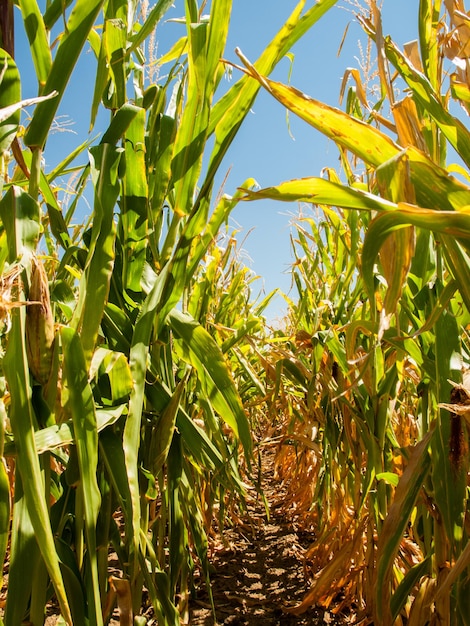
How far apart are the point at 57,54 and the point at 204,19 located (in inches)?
9.3

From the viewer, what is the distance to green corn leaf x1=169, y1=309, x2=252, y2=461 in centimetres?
57

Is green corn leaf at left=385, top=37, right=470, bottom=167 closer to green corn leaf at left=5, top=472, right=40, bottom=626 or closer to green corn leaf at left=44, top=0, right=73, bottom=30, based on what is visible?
green corn leaf at left=44, top=0, right=73, bottom=30

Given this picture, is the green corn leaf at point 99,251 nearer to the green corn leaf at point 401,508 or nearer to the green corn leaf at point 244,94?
the green corn leaf at point 244,94

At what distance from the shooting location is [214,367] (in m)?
0.57

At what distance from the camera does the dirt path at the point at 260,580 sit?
109cm

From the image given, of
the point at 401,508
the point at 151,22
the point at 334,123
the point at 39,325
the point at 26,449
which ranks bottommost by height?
the point at 401,508

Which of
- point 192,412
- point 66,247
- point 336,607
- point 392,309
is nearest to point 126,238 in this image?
point 66,247

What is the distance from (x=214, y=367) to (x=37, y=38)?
0.39m

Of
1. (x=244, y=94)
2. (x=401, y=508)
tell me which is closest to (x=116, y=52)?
(x=244, y=94)

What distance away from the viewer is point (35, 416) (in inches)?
18.0

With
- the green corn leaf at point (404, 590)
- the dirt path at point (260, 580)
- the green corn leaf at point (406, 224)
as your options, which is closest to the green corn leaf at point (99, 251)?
the green corn leaf at point (406, 224)

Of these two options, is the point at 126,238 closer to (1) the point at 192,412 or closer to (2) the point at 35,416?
(2) the point at 35,416

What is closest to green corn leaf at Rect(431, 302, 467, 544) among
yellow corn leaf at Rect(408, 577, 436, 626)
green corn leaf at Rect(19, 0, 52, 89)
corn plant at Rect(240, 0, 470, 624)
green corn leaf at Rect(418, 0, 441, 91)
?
corn plant at Rect(240, 0, 470, 624)

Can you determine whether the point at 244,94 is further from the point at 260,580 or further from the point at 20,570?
the point at 260,580
